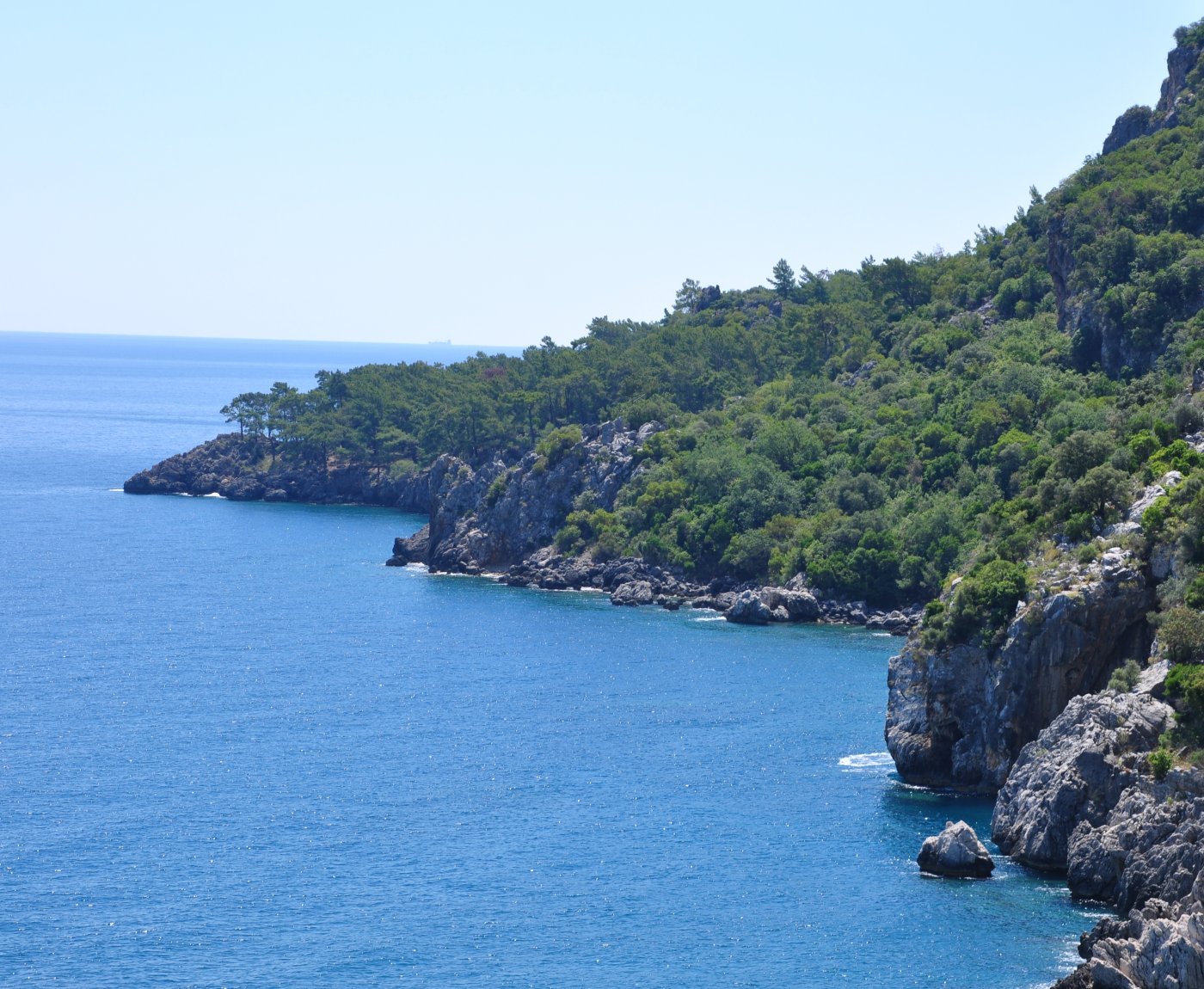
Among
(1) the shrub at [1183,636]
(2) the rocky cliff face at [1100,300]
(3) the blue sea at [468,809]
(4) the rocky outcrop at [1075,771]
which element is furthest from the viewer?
(2) the rocky cliff face at [1100,300]

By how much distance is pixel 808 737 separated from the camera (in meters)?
87.3

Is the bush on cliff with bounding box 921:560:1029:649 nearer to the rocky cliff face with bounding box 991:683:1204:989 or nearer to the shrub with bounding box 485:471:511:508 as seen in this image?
the rocky cliff face with bounding box 991:683:1204:989

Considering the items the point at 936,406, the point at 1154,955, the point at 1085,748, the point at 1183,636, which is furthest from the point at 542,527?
the point at 1154,955

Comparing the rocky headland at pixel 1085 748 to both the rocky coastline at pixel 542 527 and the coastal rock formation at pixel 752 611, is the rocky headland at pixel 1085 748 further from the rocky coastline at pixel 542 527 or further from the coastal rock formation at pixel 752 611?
the rocky coastline at pixel 542 527

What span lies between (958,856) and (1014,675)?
34.9ft

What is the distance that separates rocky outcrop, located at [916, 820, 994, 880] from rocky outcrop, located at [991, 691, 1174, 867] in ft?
6.13

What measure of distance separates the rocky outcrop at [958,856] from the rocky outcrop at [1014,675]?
896 cm

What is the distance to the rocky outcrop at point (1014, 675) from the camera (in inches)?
2736

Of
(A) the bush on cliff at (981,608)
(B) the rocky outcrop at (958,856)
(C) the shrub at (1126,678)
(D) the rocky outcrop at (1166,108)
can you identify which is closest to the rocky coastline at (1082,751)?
(A) the bush on cliff at (981,608)

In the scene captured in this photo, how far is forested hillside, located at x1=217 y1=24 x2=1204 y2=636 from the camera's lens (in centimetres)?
8512

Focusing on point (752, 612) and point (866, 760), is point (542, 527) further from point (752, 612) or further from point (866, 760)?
point (866, 760)

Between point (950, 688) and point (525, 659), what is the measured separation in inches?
1559

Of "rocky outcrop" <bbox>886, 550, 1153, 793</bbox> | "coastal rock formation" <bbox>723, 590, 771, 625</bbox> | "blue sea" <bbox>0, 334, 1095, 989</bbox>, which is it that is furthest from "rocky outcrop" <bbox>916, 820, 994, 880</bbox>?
"coastal rock formation" <bbox>723, 590, 771, 625</bbox>

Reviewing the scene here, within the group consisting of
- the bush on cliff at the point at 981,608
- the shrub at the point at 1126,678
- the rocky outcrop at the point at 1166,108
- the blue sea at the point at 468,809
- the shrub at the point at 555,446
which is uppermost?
the rocky outcrop at the point at 1166,108
